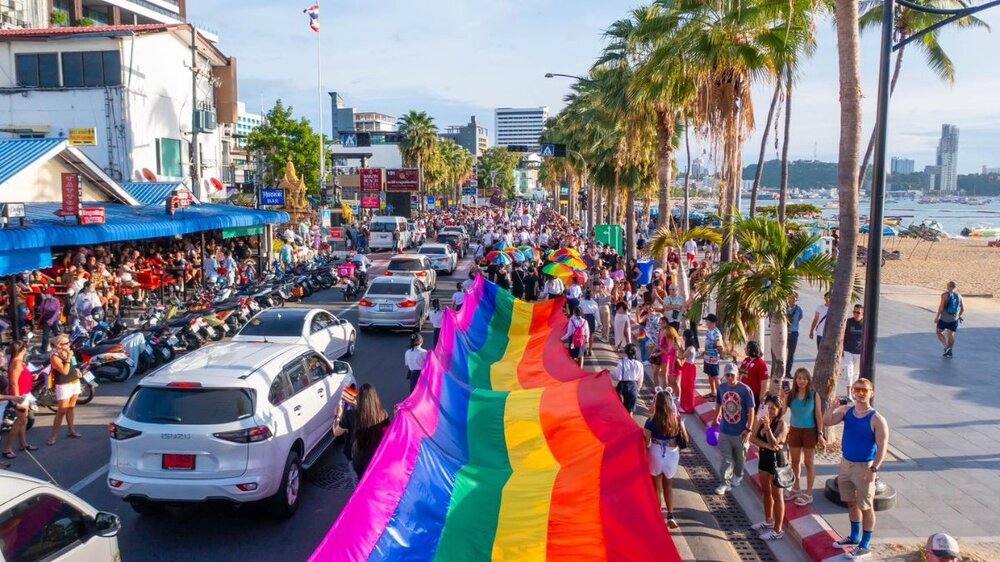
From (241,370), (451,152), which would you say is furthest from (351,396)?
(451,152)

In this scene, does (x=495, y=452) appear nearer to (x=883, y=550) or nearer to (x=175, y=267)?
(x=883, y=550)

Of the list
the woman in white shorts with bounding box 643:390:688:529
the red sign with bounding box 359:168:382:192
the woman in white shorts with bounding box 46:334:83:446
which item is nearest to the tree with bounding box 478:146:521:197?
the red sign with bounding box 359:168:382:192

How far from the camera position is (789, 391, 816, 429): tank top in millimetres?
8742

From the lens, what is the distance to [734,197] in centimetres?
1778

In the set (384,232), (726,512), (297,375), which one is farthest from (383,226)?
(726,512)

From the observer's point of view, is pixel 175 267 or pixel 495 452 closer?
pixel 495 452

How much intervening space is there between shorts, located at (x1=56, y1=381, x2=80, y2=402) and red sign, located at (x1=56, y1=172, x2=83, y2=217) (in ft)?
33.4

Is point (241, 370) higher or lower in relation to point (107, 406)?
higher

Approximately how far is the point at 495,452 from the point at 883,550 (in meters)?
4.25

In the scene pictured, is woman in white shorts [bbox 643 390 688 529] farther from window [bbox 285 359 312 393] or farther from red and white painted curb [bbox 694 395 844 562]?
window [bbox 285 359 312 393]

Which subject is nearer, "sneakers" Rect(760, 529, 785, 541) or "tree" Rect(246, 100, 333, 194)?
"sneakers" Rect(760, 529, 785, 541)

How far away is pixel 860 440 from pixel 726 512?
199 cm

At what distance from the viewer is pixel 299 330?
48.2ft

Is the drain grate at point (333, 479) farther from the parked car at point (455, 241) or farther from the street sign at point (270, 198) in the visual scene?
the parked car at point (455, 241)
